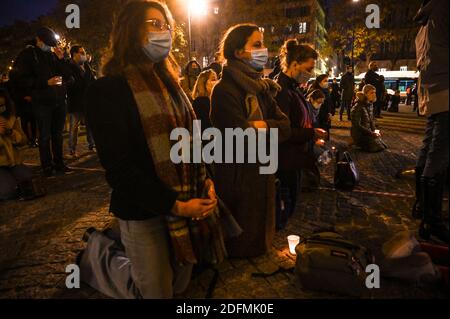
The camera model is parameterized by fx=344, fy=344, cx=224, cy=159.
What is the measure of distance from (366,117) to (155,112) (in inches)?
314

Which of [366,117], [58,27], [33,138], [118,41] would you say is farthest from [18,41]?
[118,41]

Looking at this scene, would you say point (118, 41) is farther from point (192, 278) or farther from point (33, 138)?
point (33, 138)

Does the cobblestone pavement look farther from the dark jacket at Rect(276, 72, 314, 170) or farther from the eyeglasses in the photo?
the eyeglasses

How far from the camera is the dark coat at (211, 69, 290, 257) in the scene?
3094mm

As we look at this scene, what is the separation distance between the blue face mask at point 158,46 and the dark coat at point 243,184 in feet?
3.10

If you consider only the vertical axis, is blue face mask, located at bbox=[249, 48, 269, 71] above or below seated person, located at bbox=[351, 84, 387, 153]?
above

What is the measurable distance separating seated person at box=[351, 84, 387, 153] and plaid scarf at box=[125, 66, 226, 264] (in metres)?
7.34

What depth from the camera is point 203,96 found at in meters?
5.02

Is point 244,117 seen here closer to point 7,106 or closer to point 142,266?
point 142,266

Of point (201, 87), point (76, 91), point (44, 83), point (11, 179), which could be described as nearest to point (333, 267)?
point (201, 87)

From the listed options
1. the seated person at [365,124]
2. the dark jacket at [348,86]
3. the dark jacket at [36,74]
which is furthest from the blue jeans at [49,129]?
the dark jacket at [348,86]

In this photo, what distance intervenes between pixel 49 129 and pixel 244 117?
187 inches

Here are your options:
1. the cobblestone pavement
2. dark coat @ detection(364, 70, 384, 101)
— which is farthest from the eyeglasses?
dark coat @ detection(364, 70, 384, 101)

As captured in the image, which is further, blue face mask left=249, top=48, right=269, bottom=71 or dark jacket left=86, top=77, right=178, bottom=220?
blue face mask left=249, top=48, right=269, bottom=71
